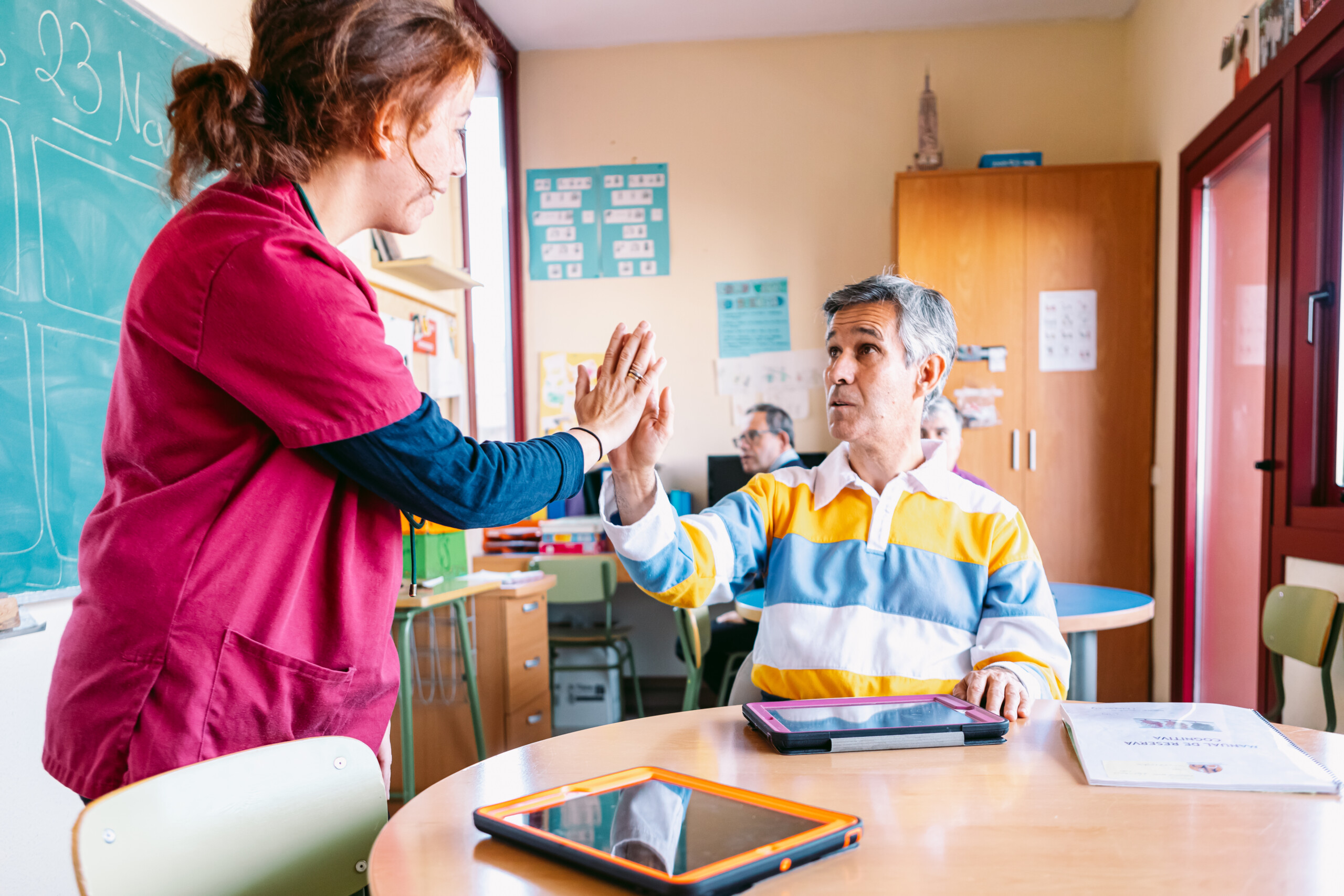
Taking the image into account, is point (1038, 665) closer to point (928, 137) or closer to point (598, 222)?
point (928, 137)

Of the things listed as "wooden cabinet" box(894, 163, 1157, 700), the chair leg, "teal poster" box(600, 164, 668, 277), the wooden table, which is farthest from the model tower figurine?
the wooden table

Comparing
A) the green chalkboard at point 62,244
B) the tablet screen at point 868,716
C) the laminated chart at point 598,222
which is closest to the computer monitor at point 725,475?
the laminated chart at point 598,222

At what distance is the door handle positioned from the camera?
2545 mm

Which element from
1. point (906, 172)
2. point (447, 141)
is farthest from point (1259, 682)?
point (447, 141)

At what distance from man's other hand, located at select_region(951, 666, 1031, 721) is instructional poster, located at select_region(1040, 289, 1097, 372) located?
3204 millimetres

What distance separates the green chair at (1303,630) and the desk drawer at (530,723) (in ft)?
7.52

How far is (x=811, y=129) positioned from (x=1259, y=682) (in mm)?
3243

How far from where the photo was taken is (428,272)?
3512mm

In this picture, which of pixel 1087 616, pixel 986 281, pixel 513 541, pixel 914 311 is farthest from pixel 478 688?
pixel 986 281

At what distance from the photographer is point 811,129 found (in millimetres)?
4781

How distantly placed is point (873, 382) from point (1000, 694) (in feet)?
1.98

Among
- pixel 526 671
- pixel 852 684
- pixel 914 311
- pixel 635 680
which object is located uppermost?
pixel 914 311

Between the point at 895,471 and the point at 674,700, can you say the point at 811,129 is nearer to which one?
the point at 674,700

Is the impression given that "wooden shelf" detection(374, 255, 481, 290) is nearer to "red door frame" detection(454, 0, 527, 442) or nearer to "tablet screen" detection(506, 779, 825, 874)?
"red door frame" detection(454, 0, 527, 442)
